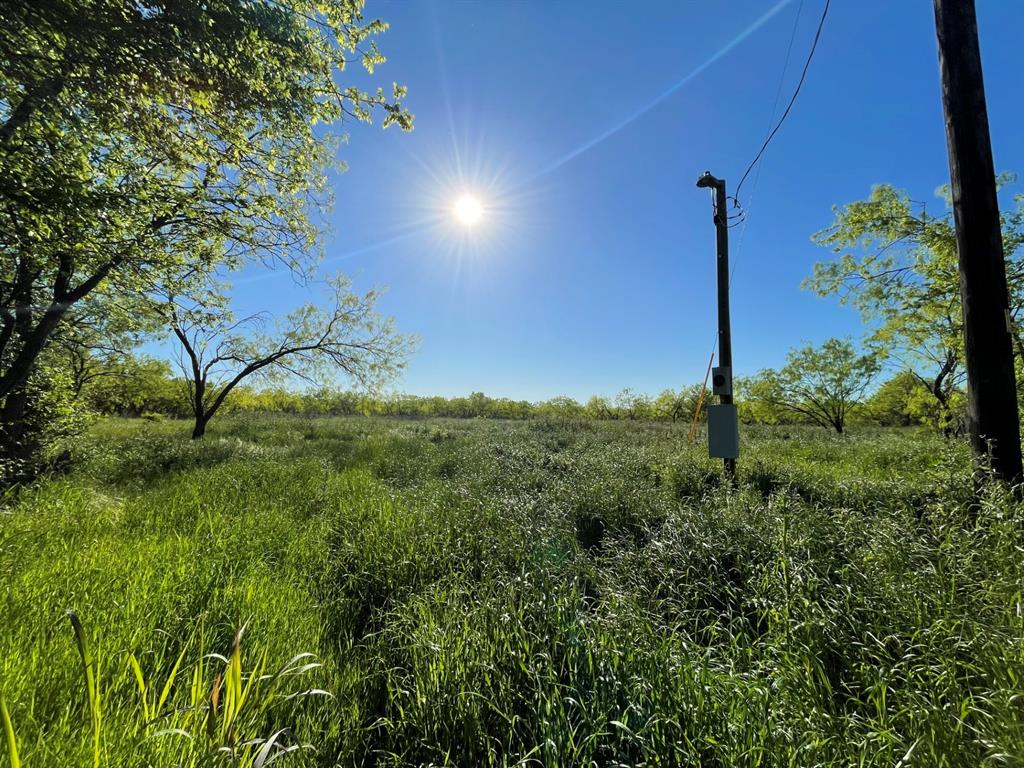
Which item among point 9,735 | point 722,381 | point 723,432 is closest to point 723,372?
point 722,381

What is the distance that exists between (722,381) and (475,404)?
51.3m

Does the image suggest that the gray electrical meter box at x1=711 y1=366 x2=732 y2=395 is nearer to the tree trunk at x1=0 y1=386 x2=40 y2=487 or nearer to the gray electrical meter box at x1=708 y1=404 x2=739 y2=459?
the gray electrical meter box at x1=708 y1=404 x2=739 y2=459

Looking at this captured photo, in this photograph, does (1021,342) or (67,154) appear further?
(1021,342)

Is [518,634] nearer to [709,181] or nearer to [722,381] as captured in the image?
[722,381]

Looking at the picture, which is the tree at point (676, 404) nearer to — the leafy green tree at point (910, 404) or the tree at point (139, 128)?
the leafy green tree at point (910, 404)

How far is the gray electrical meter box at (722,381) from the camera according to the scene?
6.27 meters

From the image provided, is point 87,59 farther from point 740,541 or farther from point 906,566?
point 906,566

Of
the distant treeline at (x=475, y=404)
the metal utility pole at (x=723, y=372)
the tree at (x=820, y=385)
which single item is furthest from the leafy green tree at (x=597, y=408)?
the metal utility pole at (x=723, y=372)

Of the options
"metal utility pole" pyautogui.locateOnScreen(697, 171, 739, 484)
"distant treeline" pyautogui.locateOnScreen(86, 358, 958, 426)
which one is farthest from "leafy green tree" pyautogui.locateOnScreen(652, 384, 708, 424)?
"metal utility pole" pyautogui.locateOnScreen(697, 171, 739, 484)

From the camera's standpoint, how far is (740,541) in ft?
12.1

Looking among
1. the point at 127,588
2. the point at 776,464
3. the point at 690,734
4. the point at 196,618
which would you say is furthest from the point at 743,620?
the point at 776,464

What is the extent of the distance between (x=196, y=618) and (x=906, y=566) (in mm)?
5199

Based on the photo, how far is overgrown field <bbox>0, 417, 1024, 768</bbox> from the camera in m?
1.63

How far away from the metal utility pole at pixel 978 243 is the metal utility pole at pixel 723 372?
2490mm
